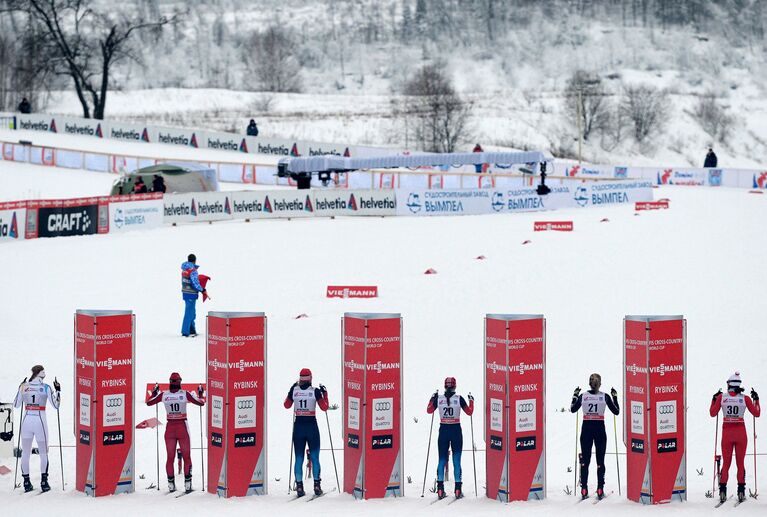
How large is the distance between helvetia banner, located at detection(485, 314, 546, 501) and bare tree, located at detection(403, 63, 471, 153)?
6681cm

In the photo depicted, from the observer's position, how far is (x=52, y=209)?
37656 millimetres

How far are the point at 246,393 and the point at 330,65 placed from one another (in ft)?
339

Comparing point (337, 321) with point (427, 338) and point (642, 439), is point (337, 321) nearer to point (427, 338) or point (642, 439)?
point (427, 338)

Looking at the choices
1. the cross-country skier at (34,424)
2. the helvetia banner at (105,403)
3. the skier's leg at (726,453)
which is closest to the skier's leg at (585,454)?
the skier's leg at (726,453)

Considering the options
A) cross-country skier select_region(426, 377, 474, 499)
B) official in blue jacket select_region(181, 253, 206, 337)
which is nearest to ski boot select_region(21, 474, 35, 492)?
cross-country skier select_region(426, 377, 474, 499)

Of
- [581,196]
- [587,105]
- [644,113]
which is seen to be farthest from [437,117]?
[581,196]

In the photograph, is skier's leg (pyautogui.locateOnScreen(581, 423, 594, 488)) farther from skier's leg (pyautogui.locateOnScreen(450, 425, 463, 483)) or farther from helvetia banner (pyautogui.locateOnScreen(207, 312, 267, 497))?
helvetia banner (pyautogui.locateOnScreen(207, 312, 267, 497))

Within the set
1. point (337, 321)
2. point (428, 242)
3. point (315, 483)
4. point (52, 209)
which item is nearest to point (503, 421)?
point (315, 483)

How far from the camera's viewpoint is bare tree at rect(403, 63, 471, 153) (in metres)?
83.1

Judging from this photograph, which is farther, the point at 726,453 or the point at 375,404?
the point at 375,404

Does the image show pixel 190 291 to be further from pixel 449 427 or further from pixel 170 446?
pixel 449 427

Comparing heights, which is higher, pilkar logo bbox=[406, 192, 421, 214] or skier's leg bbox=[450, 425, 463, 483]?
pilkar logo bbox=[406, 192, 421, 214]

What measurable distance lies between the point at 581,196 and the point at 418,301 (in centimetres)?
1827

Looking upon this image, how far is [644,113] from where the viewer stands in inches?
3760
